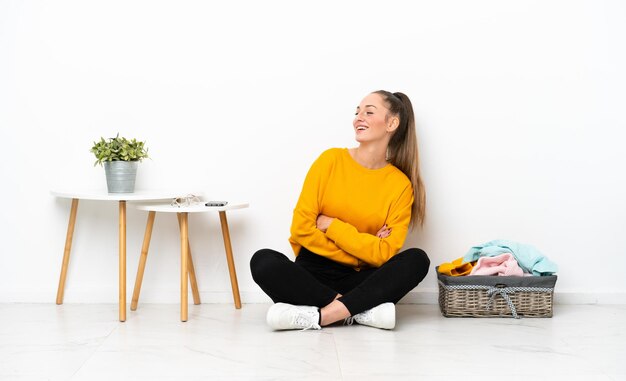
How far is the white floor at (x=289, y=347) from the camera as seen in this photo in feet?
6.66

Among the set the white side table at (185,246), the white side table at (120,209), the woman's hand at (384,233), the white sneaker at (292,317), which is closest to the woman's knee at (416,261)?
the woman's hand at (384,233)

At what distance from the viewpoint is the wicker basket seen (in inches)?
108

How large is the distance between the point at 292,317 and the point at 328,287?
0.65 feet

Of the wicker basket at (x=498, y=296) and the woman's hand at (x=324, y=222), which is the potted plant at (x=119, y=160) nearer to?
the woman's hand at (x=324, y=222)

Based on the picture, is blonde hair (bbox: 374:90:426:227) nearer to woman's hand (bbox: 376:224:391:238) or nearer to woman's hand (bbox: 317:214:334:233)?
woman's hand (bbox: 376:224:391:238)

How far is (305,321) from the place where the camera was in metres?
2.50

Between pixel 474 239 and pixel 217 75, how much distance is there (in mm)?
1251

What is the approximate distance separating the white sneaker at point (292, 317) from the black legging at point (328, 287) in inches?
1.6

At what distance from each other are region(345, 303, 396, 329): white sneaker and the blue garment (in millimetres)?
521

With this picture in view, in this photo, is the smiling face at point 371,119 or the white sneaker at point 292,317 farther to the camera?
the smiling face at point 371,119

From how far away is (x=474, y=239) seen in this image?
303cm

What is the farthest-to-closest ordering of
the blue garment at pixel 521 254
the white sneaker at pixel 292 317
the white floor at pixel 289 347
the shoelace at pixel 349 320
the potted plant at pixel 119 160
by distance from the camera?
the blue garment at pixel 521 254 → the potted plant at pixel 119 160 → the shoelace at pixel 349 320 → the white sneaker at pixel 292 317 → the white floor at pixel 289 347

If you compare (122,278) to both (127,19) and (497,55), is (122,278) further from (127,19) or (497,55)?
(497,55)

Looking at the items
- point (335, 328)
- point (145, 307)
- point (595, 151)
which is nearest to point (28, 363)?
point (145, 307)
